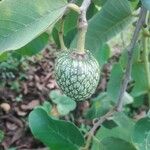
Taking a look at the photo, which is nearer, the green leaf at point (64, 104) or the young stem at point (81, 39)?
the young stem at point (81, 39)

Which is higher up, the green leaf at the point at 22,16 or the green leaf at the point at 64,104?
the green leaf at the point at 22,16

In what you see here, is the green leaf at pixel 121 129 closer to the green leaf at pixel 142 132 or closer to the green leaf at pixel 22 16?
the green leaf at pixel 142 132

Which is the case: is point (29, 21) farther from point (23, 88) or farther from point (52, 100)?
point (23, 88)

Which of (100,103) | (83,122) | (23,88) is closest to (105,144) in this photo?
(100,103)

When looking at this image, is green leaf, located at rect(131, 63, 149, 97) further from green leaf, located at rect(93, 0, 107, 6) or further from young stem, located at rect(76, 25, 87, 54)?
young stem, located at rect(76, 25, 87, 54)

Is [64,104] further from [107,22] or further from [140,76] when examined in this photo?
[107,22]

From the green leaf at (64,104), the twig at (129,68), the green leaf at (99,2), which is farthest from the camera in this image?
the green leaf at (64,104)

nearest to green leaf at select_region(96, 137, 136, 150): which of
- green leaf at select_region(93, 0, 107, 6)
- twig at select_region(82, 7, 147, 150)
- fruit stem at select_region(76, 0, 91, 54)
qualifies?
twig at select_region(82, 7, 147, 150)

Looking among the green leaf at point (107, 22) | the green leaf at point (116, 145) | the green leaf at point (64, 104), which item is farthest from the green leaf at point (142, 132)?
the green leaf at point (64, 104)
